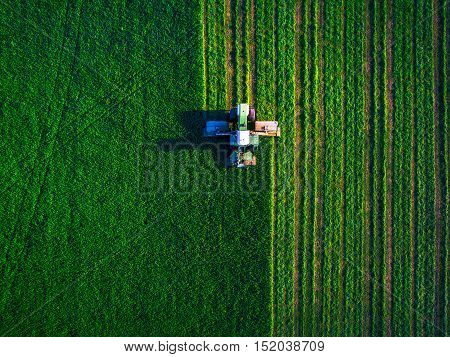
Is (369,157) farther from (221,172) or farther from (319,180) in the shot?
(221,172)

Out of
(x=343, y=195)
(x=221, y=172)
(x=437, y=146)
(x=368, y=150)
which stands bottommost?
(x=343, y=195)

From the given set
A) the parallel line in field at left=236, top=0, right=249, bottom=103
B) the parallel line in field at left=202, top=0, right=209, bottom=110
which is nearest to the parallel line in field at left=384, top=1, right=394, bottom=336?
the parallel line in field at left=236, top=0, right=249, bottom=103

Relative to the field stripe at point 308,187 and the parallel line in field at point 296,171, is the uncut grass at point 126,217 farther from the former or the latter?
the field stripe at point 308,187

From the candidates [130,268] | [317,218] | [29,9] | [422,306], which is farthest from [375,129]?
[29,9]

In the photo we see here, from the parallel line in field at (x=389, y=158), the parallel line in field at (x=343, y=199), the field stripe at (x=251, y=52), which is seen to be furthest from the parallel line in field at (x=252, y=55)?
the parallel line in field at (x=389, y=158)

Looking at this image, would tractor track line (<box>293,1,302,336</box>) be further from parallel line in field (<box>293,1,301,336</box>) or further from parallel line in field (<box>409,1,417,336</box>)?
parallel line in field (<box>409,1,417,336</box>)

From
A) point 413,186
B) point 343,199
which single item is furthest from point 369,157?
point 413,186
